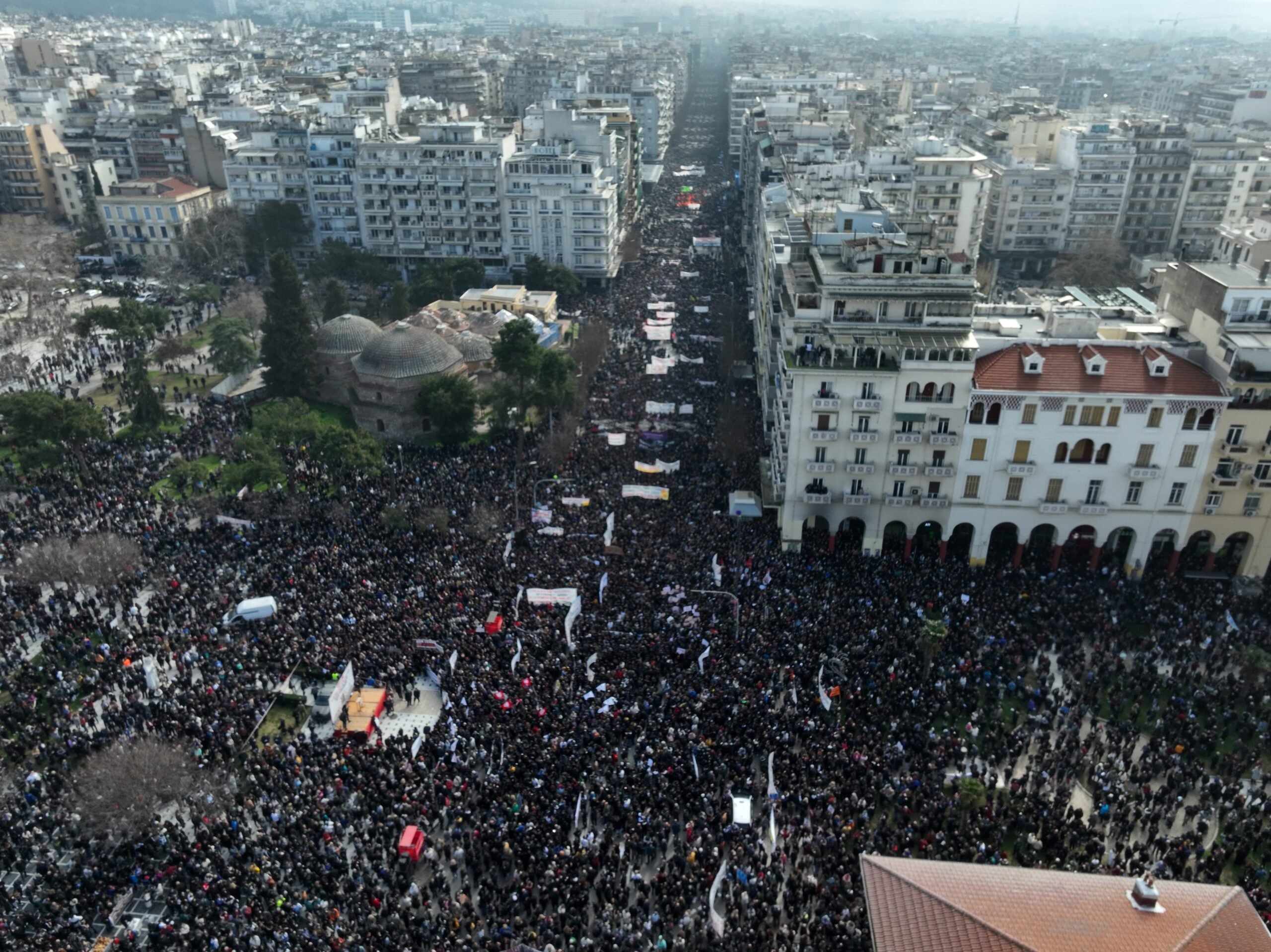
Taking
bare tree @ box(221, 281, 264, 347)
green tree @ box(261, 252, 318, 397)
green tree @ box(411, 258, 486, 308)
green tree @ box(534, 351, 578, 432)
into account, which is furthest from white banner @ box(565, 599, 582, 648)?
green tree @ box(411, 258, 486, 308)

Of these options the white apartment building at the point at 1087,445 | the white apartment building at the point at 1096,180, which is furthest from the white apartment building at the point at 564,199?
the white apartment building at the point at 1087,445

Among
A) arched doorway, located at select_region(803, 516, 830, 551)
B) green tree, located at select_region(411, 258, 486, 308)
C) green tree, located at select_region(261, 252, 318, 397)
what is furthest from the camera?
green tree, located at select_region(411, 258, 486, 308)

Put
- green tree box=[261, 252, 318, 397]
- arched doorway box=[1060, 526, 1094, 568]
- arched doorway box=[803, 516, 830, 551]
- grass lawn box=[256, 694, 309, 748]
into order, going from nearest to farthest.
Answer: grass lawn box=[256, 694, 309, 748], arched doorway box=[1060, 526, 1094, 568], arched doorway box=[803, 516, 830, 551], green tree box=[261, 252, 318, 397]

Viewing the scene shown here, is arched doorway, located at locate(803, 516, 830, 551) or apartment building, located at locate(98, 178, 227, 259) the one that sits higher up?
apartment building, located at locate(98, 178, 227, 259)

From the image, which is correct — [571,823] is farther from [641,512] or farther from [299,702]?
[641,512]

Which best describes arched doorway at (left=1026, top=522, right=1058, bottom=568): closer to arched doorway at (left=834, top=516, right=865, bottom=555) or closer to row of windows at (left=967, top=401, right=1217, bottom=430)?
row of windows at (left=967, top=401, right=1217, bottom=430)

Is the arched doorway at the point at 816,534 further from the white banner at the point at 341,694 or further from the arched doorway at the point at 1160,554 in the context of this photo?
the white banner at the point at 341,694

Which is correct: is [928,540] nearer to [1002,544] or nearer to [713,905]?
[1002,544]
